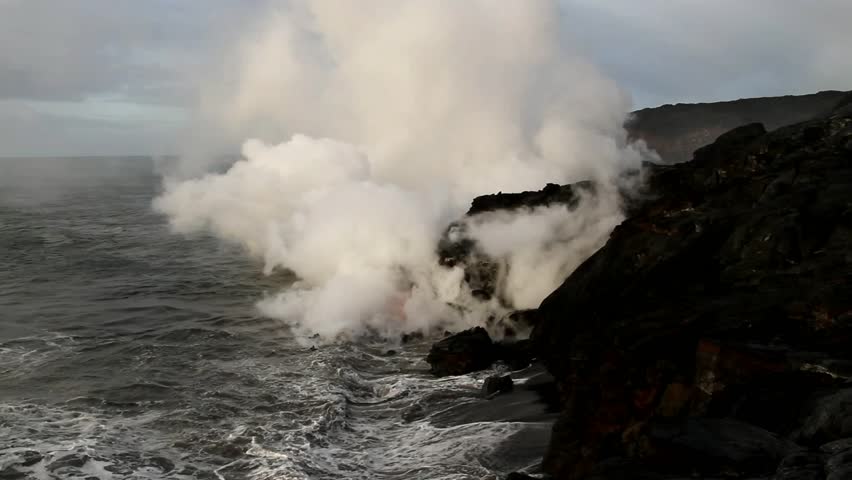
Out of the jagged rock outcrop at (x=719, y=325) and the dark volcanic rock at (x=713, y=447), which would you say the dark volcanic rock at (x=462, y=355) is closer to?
the jagged rock outcrop at (x=719, y=325)

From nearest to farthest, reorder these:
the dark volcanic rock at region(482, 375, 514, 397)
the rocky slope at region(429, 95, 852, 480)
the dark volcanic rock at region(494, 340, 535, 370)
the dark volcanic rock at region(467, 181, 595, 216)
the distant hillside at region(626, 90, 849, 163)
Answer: the rocky slope at region(429, 95, 852, 480)
the dark volcanic rock at region(482, 375, 514, 397)
the dark volcanic rock at region(494, 340, 535, 370)
the dark volcanic rock at region(467, 181, 595, 216)
the distant hillside at region(626, 90, 849, 163)

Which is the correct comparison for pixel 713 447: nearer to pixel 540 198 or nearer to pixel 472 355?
pixel 472 355

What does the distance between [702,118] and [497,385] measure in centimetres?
10149

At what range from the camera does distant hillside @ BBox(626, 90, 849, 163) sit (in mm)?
94500

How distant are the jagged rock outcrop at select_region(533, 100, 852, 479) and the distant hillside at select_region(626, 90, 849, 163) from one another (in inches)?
3346

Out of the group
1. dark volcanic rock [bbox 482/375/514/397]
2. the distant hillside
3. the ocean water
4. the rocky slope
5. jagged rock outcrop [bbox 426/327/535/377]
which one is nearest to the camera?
the rocky slope

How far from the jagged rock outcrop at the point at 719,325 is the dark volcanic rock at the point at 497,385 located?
46.3 inches

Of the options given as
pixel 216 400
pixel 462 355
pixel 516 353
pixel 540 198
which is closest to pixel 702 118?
pixel 540 198

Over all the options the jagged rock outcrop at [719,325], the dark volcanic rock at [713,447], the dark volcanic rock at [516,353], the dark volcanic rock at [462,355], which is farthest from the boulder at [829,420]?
the dark volcanic rock at [462,355]

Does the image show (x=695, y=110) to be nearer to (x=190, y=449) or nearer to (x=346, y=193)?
(x=346, y=193)

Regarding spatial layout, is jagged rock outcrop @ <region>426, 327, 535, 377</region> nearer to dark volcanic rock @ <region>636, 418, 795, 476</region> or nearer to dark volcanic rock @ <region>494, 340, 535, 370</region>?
dark volcanic rock @ <region>494, 340, 535, 370</region>

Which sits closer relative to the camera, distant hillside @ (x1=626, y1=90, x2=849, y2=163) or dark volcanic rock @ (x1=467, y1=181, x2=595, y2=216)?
dark volcanic rock @ (x1=467, y1=181, x2=595, y2=216)

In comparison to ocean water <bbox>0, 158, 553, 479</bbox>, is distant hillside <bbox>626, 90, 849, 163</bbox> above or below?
above

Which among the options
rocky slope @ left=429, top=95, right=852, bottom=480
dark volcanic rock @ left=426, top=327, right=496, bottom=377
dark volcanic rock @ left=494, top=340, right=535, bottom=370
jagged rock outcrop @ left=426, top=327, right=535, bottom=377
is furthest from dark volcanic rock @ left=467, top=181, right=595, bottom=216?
dark volcanic rock @ left=426, top=327, right=496, bottom=377
